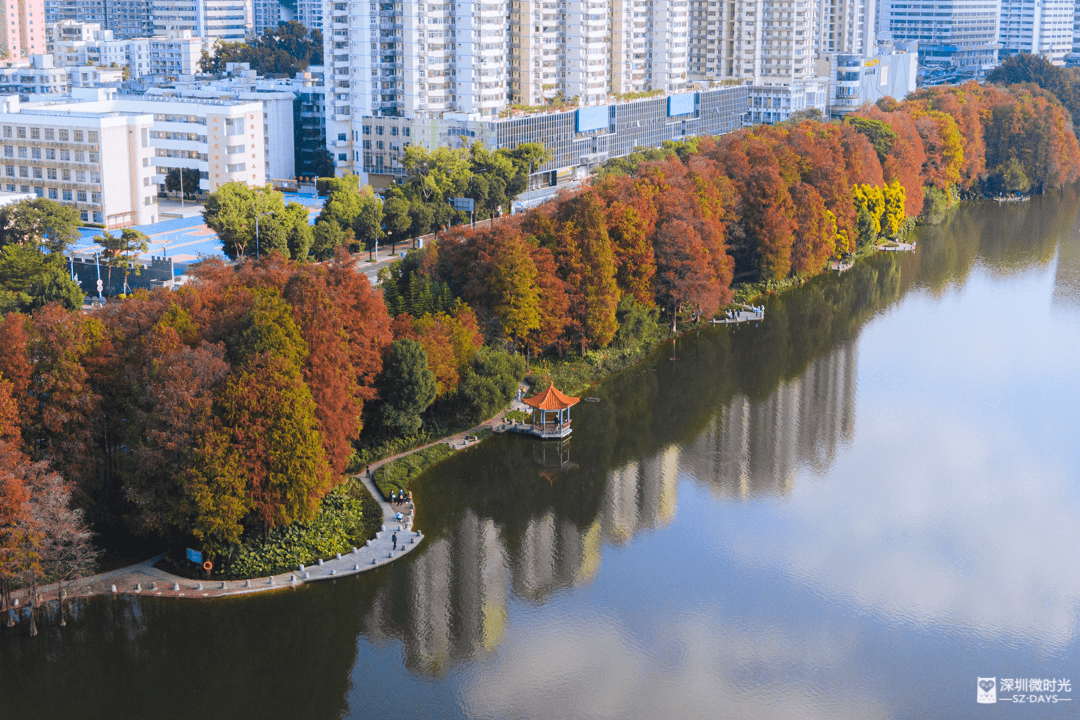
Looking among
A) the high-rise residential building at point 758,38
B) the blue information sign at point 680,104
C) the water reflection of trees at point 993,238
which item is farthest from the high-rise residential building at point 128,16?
the water reflection of trees at point 993,238

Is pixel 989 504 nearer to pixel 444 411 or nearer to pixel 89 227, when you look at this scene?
pixel 444 411

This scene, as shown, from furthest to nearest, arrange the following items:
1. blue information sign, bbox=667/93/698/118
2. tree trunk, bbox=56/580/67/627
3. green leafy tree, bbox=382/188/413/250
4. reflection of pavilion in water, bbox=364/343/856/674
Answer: blue information sign, bbox=667/93/698/118 < green leafy tree, bbox=382/188/413/250 < reflection of pavilion in water, bbox=364/343/856/674 < tree trunk, bbox=56/580/67/627

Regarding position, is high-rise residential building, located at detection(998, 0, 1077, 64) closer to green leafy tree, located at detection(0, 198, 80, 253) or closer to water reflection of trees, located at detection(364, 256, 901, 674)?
water reflection of trees, located at detection(364, 256, 901, 674)

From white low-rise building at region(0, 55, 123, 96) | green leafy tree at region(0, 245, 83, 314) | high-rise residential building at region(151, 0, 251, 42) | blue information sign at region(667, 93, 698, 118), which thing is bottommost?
green leafy tree at region(0, 245, 83, 314)

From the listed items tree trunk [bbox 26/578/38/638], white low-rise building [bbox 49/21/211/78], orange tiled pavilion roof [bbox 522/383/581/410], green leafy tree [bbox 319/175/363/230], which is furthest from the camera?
white low-rise building [bbox 49/21/211/78]

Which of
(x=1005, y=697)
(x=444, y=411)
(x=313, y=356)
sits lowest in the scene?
(x=1005, y=697)

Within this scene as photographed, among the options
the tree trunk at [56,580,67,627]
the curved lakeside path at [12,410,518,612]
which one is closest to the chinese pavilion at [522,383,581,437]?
the curved lakeside path at [12,410,518,612]

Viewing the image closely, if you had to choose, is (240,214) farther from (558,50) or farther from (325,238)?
(558,50)

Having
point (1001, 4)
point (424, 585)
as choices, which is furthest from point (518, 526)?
point (1001, 4)
